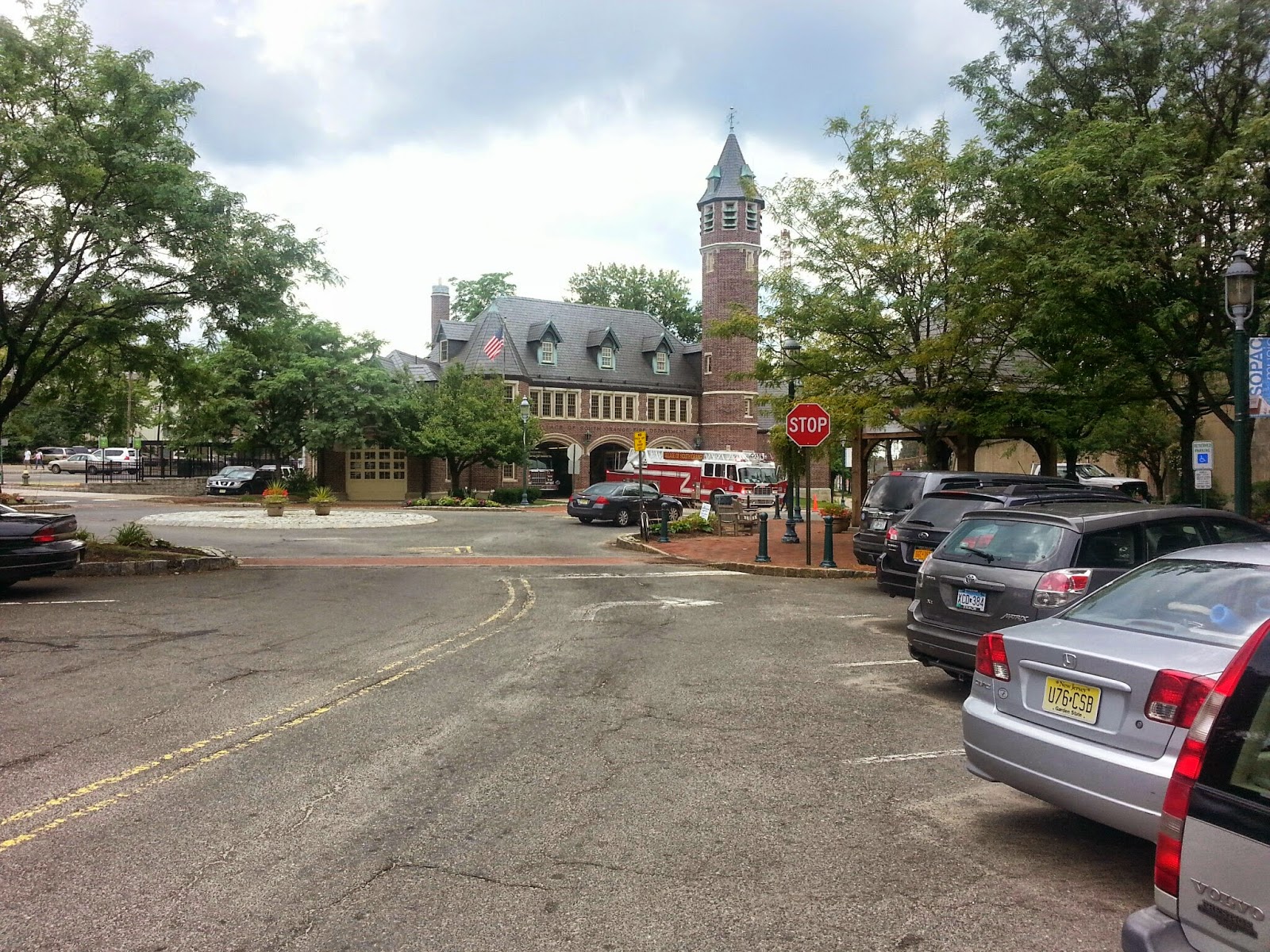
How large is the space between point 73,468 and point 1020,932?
76.5 m

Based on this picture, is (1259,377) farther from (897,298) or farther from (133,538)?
(133,538)

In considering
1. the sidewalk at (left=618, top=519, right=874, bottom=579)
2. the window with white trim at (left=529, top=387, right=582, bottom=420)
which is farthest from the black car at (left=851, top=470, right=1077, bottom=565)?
the window with white trim at (left=529, top=387, right=582, bottom=420)

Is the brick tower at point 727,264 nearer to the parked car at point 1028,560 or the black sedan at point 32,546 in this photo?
the black sedan at point 32,546

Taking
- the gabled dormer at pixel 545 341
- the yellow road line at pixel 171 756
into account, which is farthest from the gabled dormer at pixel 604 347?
the yellow road line at pixel 171 756

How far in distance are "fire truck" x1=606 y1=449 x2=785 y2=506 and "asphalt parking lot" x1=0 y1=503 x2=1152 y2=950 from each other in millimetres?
30306

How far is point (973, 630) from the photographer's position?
7.35 m

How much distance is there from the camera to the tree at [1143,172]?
14.0 m

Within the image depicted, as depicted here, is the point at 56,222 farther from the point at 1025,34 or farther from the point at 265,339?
the point at 1025,34

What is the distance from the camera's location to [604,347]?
56.6 metres

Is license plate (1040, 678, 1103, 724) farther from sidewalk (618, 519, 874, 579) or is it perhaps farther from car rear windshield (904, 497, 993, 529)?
sidewalk (618, 519, 874, 579)

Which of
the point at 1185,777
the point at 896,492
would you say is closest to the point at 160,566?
the point at 896,492

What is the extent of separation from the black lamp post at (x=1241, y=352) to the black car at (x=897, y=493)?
234 centimetres

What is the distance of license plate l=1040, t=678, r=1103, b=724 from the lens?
4.25 m

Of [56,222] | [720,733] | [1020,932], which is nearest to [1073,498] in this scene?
[720,733]
